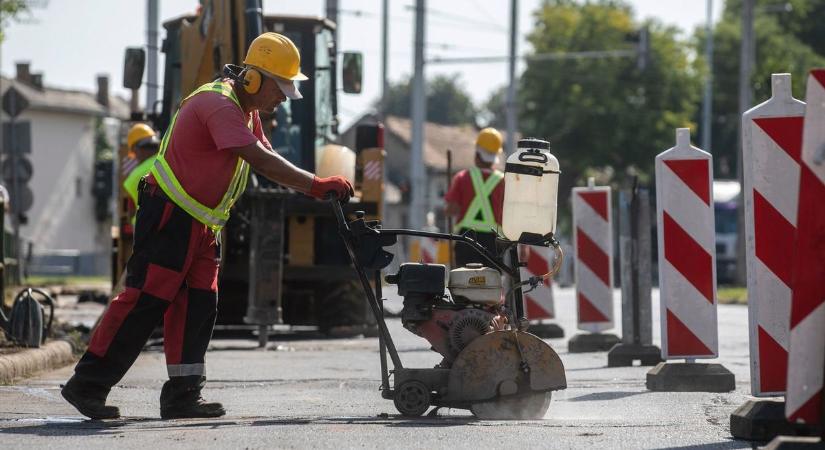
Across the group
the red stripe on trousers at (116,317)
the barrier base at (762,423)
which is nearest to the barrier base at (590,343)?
the red stripe on trousers at (116,317)

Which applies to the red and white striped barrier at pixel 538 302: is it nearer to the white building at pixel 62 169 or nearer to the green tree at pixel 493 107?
the white building at pixel 62 169

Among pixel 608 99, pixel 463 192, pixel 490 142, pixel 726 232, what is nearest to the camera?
pixel 463 192

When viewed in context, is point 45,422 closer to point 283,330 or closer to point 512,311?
point 512,311

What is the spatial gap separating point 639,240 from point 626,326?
67 cm

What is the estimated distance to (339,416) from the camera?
332 inches

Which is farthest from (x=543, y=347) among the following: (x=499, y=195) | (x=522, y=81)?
(x=522, y=81)

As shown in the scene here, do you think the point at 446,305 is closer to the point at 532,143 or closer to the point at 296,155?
the point at 532,143

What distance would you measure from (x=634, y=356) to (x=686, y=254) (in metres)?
2.23

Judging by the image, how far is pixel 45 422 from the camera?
8.12 meters

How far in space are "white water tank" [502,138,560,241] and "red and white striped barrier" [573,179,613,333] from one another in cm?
565

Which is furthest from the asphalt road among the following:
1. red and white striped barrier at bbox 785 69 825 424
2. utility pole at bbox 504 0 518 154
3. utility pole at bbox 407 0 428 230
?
utility pole at bbox 504 0 518 154

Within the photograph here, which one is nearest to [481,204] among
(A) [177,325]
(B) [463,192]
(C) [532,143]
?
(B) [463,192]

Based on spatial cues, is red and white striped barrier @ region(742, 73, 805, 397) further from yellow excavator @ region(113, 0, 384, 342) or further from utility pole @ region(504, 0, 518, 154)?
utility pole @ region(504, 0, 518, 154)

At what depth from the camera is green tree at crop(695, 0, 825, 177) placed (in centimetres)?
7769
